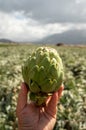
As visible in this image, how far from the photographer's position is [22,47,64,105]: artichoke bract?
290 centimetres

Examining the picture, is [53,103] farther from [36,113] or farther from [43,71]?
[43,71]

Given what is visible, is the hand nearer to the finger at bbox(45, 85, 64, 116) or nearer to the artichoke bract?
the finger at bbox(45, 85, 64, 116)

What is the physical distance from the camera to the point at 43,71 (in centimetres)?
290

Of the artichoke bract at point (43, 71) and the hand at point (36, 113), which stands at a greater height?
the artichoke bract at point (43, 71)

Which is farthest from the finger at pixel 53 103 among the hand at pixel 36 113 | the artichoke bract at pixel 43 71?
the artichoke bract at pixel 43 71

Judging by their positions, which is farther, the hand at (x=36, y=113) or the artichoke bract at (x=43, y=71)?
the hand at (x=36, y=113)

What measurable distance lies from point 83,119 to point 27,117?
383 centimetres

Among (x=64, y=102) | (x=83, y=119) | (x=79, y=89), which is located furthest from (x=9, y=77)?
(x=83, y=119)

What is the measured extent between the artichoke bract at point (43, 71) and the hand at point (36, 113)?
0.17m

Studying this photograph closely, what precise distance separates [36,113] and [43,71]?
388 millimetres

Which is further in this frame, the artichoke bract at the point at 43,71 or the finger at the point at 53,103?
the finger at the point at 53,103

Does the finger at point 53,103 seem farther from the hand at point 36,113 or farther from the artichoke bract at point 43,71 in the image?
the artichoke bract at point 43,71

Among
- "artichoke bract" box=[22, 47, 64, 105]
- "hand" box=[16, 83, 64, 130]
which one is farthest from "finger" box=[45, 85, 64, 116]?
"artichoke bract" box=[22, 47, 64, 105]

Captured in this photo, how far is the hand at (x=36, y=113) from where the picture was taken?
10.2 ft
